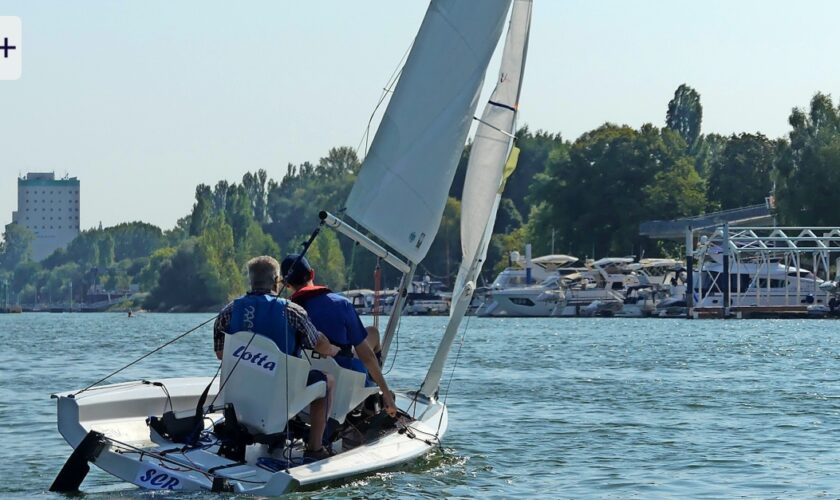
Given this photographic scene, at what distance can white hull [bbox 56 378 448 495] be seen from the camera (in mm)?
13141

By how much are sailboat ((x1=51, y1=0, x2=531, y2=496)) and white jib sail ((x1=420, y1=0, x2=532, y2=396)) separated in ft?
0.05

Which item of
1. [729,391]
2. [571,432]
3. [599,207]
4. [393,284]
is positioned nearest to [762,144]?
[599,207]

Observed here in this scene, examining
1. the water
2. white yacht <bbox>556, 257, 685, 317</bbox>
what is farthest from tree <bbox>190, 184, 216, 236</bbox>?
the water

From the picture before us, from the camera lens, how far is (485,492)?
1481cm

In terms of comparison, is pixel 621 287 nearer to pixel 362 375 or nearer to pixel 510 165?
pixel 510 165

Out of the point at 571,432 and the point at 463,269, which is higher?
the point at 463,269

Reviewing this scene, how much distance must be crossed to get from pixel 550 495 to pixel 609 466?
205 cm

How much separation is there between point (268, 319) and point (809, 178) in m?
76.4

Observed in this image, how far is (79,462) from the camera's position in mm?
13797

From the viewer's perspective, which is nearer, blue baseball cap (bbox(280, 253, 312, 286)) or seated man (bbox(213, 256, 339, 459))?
seated man (bbox(213, 256, 339, 459))

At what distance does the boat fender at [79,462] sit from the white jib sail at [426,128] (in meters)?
3.35

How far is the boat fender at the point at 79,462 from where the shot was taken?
13648mm

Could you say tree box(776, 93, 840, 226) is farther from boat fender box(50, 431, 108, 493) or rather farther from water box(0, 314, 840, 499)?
boat fender box(50, 431, 108, 493)

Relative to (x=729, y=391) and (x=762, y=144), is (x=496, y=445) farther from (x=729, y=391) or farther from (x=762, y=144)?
(x=762, y=144)
